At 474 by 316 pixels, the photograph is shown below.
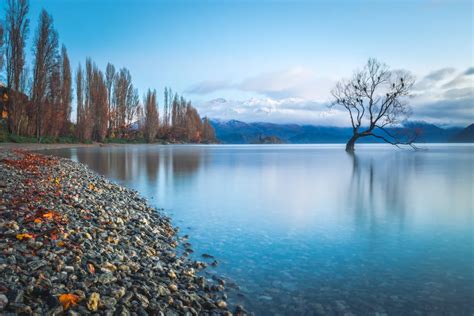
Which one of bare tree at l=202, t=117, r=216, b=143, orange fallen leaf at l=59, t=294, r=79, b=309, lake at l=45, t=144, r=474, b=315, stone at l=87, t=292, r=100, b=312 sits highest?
bare tree at l=202, t=117, r=216, b=143

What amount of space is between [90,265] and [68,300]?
0.84 m

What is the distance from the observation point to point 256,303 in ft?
13.1

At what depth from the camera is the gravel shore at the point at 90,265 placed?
10.1ft

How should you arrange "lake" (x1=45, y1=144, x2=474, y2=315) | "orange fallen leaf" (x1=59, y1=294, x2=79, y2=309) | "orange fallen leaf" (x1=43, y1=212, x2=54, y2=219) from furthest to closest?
"orange fallen leaf" (x1=43, y1=212, x2=54, y2=219), "lake" (x1=45, y1=144, x2=474, y2=315), "orange fallen leaf" (x1=59, y1=294, x2=79, y2=309)

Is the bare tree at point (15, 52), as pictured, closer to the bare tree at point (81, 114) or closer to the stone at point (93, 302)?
the bare tree at point (81, 114)

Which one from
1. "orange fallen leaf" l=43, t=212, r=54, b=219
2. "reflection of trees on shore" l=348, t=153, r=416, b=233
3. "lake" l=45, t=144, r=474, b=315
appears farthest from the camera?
"reflection of trees on shore" l=348, t=153, r=416, b=233

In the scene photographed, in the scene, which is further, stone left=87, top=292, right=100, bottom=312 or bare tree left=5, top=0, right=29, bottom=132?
bare tree left=5, top=0, right=29, bottom=132

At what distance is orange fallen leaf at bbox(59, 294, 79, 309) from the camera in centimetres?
295

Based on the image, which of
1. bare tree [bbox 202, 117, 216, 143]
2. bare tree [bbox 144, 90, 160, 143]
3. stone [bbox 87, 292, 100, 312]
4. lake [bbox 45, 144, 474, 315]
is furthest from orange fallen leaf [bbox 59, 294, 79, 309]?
bare tree [bbox 202, 117, 216, 143]

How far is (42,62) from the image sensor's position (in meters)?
37.5

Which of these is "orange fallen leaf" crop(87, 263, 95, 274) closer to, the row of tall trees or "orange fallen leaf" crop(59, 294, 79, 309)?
"orange fallen leaf" crop(59, 294, 79, 309)

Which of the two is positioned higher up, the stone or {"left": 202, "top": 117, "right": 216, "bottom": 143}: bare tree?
{"left": 202, "top": 117, "right": 216, "bottom": 143}: bare tree

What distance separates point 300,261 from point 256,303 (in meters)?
1.60

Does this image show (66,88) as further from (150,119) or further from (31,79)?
(150,119)
